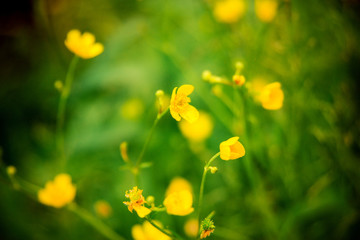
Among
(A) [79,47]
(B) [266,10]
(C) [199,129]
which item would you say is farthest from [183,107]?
(B) [266,10]

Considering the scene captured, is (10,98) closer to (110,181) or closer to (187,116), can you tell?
(110,181)

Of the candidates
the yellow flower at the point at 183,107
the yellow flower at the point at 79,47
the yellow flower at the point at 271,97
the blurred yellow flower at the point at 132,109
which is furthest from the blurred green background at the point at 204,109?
the yellow flower at the point at 79,47

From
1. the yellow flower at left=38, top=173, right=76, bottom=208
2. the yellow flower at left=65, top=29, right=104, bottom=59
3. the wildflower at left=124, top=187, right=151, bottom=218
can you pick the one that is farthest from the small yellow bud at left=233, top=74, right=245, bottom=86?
the yellow flower at left=38, top=173, right=76, bottom=208

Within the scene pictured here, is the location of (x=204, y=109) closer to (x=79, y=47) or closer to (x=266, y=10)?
(x=266, y=10)

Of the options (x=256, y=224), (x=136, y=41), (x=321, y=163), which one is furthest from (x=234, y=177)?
(x=136, y=41)

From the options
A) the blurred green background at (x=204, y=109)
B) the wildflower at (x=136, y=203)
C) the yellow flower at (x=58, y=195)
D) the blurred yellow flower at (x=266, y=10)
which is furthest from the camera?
the blurred yellow flower at (x=266, y=10)

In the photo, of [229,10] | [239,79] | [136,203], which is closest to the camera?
[136,203]

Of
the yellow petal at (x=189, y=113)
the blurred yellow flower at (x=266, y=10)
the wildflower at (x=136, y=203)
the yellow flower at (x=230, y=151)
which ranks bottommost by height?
the wildflower at (x=136, y=203)

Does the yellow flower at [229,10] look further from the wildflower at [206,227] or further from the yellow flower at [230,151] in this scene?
the wildflower at [206,227]
